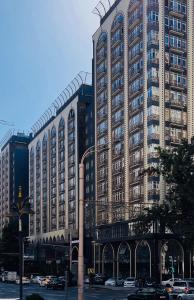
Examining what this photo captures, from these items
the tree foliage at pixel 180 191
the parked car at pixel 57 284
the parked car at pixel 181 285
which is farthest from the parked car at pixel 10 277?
the tree foliage at pixel 180 191

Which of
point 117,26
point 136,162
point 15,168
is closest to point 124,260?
point 136,162

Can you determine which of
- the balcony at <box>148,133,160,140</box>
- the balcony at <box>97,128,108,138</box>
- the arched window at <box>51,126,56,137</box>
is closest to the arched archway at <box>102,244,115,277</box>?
the balcony at <box>97,128,108,138</box>

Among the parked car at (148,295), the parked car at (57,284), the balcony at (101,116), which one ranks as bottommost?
the parked car at (57,284)

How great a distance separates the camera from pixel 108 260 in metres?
109

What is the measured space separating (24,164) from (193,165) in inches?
6293

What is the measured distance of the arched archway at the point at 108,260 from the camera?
107 metres

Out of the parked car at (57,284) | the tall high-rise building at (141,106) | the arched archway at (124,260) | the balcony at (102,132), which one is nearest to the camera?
the parked car at (57,284)

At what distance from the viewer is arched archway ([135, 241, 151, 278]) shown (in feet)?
301

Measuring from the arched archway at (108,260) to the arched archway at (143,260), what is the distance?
10.6 metres

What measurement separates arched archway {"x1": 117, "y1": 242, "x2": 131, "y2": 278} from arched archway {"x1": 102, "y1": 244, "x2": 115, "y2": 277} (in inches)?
95.7

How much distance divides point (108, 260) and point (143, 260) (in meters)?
16.7

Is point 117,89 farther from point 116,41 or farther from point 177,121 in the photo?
point 177,121

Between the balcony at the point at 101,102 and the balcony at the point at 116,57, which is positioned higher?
the balcony at the point at 116,57

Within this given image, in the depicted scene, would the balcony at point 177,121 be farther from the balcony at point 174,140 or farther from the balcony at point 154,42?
the balcony at point 154,42
